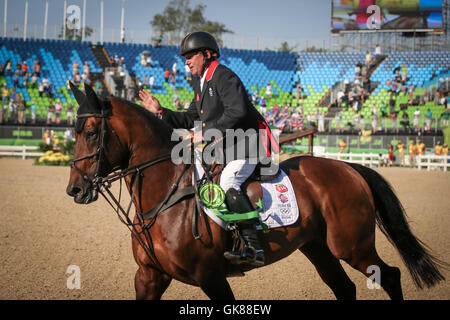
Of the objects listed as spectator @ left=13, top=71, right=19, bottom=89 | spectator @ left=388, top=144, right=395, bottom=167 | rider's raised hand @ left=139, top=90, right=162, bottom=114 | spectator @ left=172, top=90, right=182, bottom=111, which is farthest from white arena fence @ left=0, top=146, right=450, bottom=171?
rider's raised hand @ left=139, top=90, right=162, bottom=114

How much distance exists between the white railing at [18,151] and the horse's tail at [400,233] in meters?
23.4

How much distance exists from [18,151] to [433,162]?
2552cm

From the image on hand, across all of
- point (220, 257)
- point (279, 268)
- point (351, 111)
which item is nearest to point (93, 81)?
point (351, 111)

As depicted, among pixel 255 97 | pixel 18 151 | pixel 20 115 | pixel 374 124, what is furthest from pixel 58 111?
pixel 374 124

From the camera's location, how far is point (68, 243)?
7.35 metres

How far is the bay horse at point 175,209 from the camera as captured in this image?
346cm

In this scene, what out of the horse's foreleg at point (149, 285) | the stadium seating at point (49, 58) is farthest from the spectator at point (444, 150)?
the horse's foreleg at point (149, 285)

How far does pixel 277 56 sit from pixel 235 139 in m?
34.2

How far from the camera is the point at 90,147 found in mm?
3449

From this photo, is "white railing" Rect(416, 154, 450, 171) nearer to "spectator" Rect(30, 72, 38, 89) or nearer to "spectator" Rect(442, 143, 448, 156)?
"spectator" Rect(442, 143, 448, 156)

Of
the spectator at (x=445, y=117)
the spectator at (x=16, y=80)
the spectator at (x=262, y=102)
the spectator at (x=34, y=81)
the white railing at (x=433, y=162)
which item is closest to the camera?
the white railing at (x=433, y=162)

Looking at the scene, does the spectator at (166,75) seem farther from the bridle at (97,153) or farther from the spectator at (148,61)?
the bridle at (97,153)
